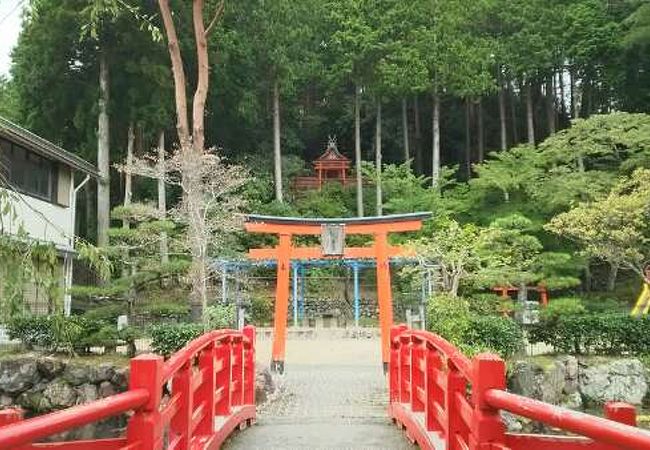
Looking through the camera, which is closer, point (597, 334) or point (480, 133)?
point (597, 334)

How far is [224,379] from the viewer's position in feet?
21.9

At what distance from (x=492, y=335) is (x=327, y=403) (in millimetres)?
3757

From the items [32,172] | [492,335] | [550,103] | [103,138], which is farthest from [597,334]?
[550,103]

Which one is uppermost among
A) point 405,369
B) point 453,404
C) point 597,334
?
point 453,404

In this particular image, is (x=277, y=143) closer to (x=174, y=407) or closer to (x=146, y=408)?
(x=174, y=407)

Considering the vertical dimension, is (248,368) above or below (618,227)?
below

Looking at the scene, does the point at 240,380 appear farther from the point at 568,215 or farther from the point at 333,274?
the point at 333,274

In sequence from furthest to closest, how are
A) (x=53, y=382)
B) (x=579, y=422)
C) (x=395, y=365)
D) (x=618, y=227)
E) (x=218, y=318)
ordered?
(x=618, y=227) → (x=218, y=318) → (x=53, y=382) → (x=395, y=365) → (x=579, y=422)

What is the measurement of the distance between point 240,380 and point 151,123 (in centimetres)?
1777

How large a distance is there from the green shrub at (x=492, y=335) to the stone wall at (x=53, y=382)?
21.2ft

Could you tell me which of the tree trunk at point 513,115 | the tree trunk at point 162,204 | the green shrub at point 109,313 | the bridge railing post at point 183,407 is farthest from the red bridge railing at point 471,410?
the tree trunk at point 513,115

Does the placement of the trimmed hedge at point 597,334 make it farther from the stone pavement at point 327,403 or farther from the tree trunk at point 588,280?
the tree trunk at point 588,280

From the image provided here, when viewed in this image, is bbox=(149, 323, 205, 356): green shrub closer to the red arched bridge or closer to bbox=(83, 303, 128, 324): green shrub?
bbox=(83, 303, 128, 324): green shrub

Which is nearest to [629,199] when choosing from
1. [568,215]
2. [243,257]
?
[568,215]
